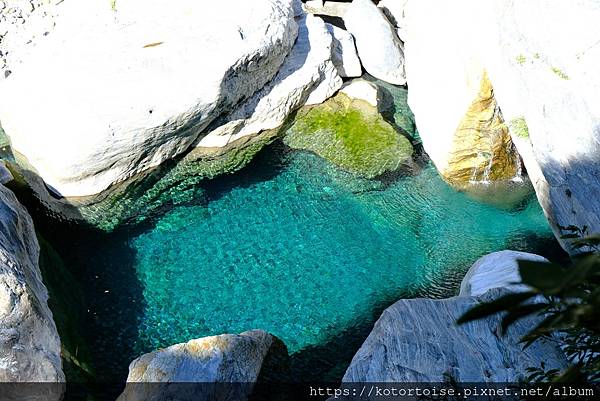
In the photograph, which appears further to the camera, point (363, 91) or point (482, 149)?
point (363, 91)

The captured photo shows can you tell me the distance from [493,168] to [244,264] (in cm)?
290

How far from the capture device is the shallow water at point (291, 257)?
18.1 feet

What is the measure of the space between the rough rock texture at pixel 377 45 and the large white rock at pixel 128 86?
183 centimetres

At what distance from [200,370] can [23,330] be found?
4.06ft

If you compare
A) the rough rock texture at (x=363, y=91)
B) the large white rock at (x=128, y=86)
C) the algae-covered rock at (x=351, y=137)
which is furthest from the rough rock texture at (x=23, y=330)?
the rough rock texture at (x=363, y=91)

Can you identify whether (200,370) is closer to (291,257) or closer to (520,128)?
(291,257)

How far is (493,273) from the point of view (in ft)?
17.1

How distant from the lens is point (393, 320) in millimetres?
4352

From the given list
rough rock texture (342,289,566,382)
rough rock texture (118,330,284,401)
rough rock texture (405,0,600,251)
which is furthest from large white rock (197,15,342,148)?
rough rock texture (342,289,566,382)

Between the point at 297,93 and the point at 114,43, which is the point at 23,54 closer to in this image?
the point at 114,43

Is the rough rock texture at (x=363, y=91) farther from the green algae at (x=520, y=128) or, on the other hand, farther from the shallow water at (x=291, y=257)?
the green algae at (x=520, y=128)

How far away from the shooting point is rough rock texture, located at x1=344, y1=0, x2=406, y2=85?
8.71 m

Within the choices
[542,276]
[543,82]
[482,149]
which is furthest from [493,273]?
[542,276]

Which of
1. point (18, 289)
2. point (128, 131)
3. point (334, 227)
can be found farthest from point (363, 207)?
point (18, 289)
